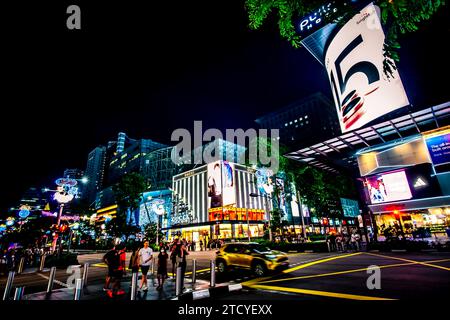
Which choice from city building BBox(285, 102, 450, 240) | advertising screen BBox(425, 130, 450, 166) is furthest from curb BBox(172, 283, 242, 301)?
advertising screen BBox(425, 130, 450, 166)

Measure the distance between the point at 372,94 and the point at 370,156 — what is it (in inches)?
248

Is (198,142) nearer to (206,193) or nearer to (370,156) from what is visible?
(206,193)

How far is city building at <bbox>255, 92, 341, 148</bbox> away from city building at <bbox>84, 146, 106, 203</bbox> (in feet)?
429

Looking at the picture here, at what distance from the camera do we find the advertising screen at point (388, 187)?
57.0 feet

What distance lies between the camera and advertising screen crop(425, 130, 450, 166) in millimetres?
15352

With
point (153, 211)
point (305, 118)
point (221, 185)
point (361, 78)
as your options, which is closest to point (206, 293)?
point (361, 78)

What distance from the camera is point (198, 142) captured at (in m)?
80.9

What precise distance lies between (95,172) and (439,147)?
603 ft

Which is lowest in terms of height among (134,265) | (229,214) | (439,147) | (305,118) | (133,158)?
(134,265)

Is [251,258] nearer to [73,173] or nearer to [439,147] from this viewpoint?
[439,147]

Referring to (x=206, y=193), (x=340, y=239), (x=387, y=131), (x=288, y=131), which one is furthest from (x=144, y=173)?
(x=387, y=131)

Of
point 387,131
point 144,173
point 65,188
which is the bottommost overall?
point 65,188

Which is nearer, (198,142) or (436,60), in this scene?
(436,60)

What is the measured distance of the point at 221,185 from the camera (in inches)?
2493
